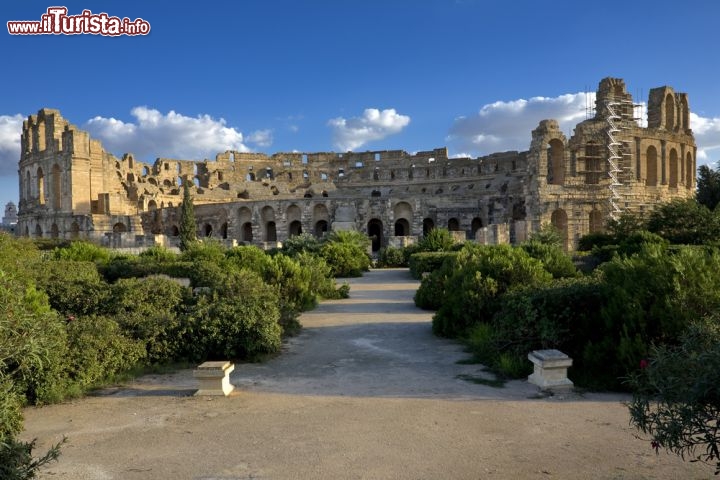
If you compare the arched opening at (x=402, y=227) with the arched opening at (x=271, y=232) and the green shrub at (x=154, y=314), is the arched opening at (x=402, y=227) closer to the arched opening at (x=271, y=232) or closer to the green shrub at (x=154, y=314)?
the arched opening at (x=271, y=232)

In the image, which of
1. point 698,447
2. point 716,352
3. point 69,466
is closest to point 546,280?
point 698,447

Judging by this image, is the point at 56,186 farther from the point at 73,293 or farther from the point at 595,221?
the point at 595,221

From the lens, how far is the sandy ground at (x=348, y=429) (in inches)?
146

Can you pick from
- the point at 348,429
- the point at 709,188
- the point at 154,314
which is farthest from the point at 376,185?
the point at 348,429

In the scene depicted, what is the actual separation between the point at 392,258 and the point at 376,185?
83.1 ft

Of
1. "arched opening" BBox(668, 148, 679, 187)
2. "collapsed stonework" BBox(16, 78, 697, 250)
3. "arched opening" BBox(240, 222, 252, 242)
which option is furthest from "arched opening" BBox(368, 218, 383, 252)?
"arched opening" BBox(668, 148, 679, 187)

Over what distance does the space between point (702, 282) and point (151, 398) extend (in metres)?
6.13

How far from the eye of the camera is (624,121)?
3122cm

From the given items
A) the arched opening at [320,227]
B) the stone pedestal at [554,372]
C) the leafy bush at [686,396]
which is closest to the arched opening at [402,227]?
the arched opening at [320,227]

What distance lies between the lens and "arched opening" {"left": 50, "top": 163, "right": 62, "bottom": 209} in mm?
38188

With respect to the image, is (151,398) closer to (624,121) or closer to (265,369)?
(265,369)

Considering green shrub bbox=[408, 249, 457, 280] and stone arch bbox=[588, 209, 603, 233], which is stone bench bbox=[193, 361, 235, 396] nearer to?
green shrub bbox=[408, 249, 457, 280]

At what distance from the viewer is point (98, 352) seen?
5.94 metres

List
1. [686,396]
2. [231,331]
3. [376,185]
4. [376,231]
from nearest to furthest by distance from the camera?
[686,396], [231,331], [376,231], [376,185]
